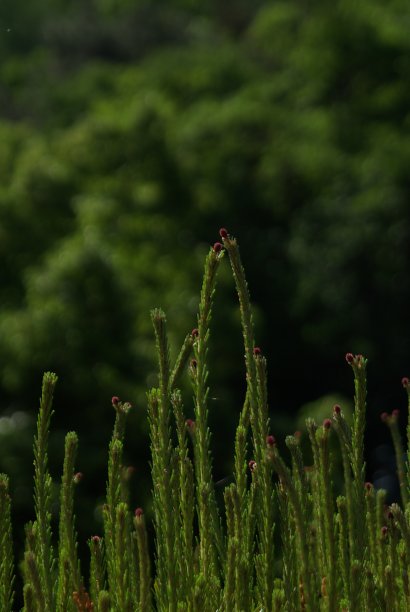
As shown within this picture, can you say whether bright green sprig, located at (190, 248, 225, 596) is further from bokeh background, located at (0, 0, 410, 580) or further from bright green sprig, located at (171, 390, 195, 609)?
bokeh background, located at (0, 0, 410, 580)

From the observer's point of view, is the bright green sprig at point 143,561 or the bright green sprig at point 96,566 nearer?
the bright green sprig at point 143,561

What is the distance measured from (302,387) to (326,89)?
21.4ft

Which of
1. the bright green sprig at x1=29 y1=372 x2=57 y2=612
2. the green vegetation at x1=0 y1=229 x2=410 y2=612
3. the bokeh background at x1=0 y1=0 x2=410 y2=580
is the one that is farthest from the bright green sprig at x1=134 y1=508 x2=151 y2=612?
the bokeh background at x1=0 y1=0 x2=410 y2=580

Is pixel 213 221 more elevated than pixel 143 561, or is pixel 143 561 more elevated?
pixel 213 221

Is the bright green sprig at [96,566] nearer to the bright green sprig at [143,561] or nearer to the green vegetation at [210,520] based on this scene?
the green vegetation at [210,520]

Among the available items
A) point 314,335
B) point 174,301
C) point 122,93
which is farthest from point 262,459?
point 122,93

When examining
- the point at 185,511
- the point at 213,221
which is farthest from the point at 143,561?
the point at 213,221

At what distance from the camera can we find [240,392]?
12.5 metres

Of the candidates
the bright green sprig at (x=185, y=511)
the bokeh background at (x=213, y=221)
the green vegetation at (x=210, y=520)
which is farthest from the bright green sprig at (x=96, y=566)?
the bokeh background at (x=213, y=221)

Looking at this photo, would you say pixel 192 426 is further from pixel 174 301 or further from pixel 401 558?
pixel 174 301

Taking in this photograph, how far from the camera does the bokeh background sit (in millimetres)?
10188

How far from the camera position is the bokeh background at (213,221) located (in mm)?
10188

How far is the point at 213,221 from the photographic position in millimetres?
16297

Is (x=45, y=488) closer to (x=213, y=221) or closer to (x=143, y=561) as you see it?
(x=143, y=561)
